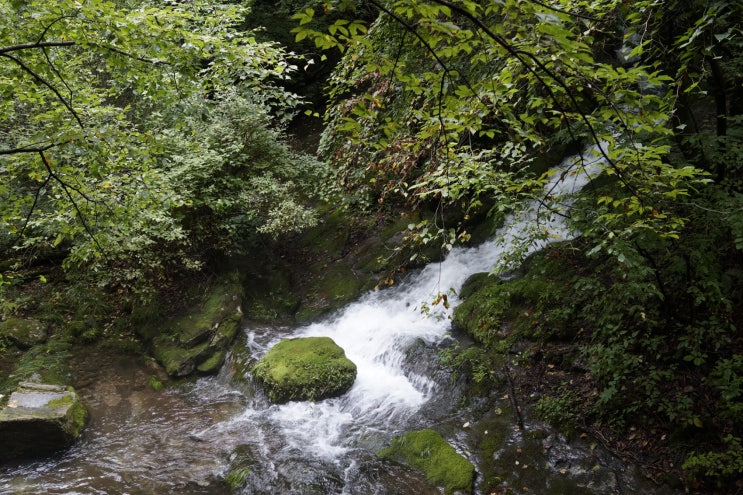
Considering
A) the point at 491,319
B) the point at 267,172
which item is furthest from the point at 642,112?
the point at 267,172

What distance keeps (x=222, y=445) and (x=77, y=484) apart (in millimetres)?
1778

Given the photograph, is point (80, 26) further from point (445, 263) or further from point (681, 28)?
point (445, 263)

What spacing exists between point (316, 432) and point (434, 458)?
2.03m

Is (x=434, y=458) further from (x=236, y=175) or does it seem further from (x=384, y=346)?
(x=236, y=175)

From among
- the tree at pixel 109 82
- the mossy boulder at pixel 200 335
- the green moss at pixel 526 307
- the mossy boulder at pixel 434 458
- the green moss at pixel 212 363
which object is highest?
the tree at pixel 109 82

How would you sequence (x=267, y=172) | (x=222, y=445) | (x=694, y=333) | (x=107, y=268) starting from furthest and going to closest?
(x=267, y=172)
(x=107, y=268)
(x=222, y=445)
(x=694, y=333)

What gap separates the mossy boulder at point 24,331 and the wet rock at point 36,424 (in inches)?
90.8

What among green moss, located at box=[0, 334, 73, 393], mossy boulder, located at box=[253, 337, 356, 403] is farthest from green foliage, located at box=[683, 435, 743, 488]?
green moss, located at box=[0, 334, 73, 393]

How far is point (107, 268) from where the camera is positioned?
30.3 ft

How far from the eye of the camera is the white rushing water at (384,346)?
625 cm

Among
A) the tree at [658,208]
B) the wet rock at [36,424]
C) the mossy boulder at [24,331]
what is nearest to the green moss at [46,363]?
the mossy boulder at [24,331]

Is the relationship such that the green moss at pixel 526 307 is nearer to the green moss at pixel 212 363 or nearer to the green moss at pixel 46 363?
the green moss at pixel 212 363

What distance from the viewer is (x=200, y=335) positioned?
30.0 ft

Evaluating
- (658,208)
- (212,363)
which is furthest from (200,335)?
(658,208)
